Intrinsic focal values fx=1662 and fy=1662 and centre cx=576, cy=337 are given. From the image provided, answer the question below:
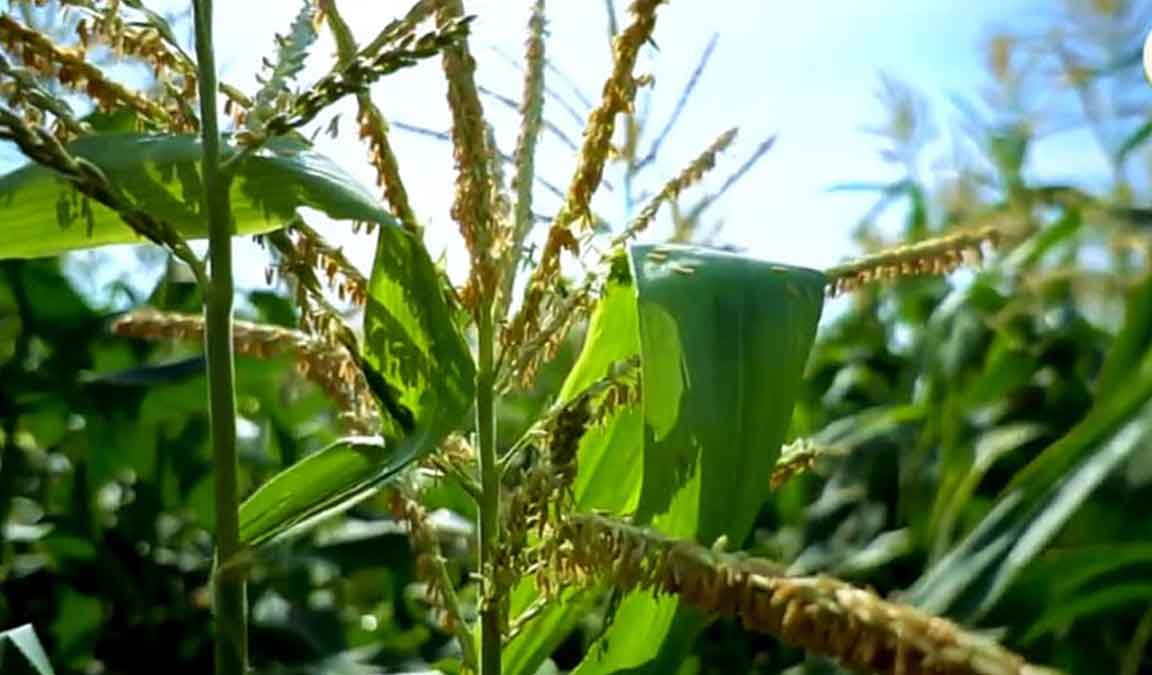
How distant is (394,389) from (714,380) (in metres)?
0.09

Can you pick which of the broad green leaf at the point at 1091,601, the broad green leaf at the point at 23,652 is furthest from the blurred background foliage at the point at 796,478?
the broad green leaf at the point at 23,652

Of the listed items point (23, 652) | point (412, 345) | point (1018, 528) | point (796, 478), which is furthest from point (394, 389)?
point (796, 478)

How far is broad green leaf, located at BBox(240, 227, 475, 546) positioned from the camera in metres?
0.43

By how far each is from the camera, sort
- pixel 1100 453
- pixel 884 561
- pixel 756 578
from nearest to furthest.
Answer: pixel 756 578, pixel 1100 453, pixel 884 561

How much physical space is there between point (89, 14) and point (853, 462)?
989 millimetres

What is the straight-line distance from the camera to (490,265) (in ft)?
1.55

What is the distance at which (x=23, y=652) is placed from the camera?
496 millimetres

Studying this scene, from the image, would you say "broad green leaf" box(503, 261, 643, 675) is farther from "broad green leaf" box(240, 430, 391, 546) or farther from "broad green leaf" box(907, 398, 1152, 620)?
"broad green leaf" box(907, 398, 1152, 620)

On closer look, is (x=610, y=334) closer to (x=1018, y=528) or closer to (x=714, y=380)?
(x=714, y=380)

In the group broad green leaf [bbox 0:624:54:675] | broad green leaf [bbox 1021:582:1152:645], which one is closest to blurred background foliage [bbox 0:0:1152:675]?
broad green leaf [bbox 1021:582:1152:645]

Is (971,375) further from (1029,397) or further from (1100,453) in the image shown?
(1100,453)

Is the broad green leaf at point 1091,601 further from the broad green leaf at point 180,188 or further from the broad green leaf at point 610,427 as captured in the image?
the broad green leaf at point 180,188

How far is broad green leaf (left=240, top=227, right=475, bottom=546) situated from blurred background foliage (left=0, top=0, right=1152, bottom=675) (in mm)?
379

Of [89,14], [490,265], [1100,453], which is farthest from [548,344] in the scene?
[1100,453]
